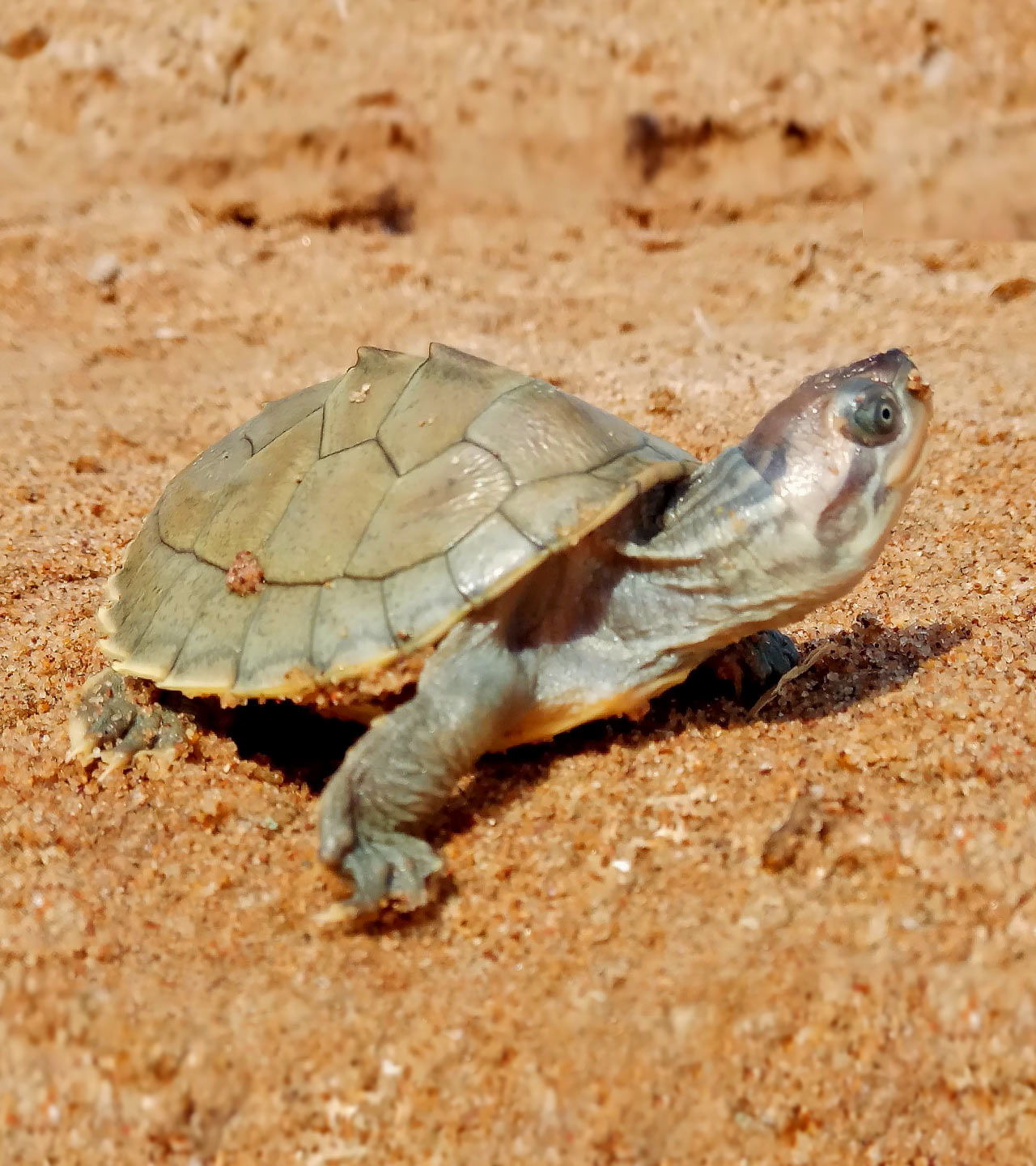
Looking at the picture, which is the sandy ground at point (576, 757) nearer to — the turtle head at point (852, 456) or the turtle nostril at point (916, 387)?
the turtle head at point (852, 456)

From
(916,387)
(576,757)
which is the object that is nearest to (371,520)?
(576,757)

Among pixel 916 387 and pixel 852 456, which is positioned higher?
pixel 916 387

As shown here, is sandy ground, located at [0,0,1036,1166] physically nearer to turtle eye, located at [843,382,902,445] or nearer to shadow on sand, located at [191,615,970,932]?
shadow on sand, located at [191,615,970,932]

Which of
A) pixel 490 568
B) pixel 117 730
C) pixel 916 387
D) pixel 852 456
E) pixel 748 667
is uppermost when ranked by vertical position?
pixel 916 387

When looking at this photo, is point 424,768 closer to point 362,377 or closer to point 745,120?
point 362,377

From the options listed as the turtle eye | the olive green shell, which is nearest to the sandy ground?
the olive green shell

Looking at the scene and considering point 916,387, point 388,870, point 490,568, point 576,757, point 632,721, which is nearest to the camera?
point 388,870

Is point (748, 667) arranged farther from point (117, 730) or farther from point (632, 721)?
point (117, 730)
